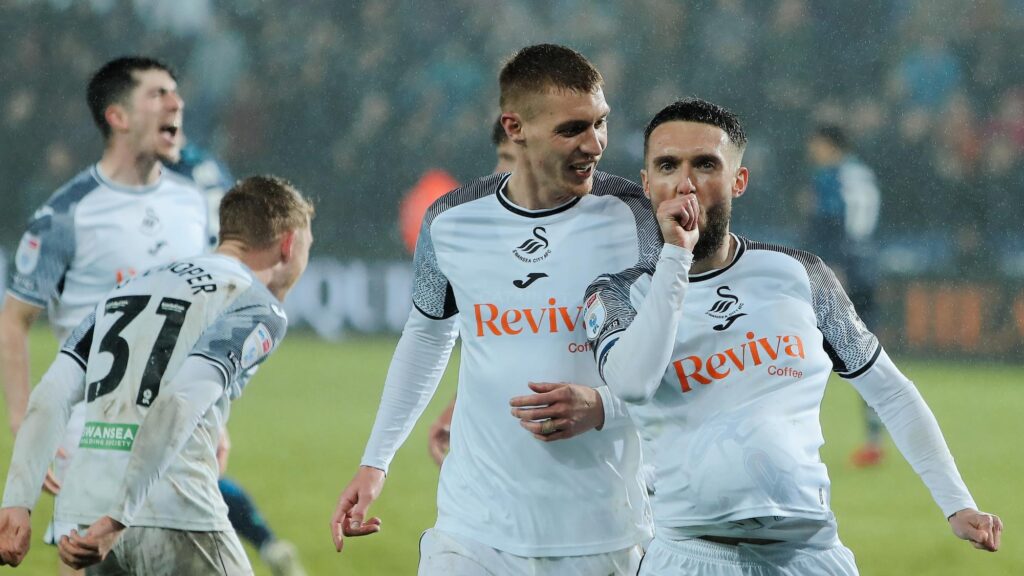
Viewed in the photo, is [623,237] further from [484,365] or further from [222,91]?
[222,91]

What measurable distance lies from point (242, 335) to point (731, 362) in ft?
4.02

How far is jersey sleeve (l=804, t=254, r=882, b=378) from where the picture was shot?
307 cm

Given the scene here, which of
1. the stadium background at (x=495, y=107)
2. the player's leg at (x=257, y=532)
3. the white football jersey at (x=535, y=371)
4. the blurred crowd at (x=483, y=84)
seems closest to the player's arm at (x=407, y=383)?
the white football jersey at (x=535, y=371)

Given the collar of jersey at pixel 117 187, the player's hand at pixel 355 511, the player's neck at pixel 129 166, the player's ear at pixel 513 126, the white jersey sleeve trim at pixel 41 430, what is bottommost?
the player's hand at pixel 355 511

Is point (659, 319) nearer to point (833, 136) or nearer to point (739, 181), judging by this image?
point (739, 181)

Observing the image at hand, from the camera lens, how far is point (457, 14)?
55.7 feet

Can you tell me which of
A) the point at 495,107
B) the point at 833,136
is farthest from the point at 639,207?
the point at 495,107

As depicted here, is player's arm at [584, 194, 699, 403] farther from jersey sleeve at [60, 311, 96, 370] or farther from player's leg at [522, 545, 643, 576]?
jersey sleeve at [60, 311, 96, 370]

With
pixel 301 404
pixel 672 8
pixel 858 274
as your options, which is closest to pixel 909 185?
pixel 672 8

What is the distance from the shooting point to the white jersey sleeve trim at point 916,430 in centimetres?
308

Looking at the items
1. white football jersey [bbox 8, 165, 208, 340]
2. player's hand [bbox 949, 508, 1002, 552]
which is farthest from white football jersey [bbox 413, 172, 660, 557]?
white football jersey [bbox 8, 165, 208, 340]

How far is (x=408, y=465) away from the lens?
894 centimetres

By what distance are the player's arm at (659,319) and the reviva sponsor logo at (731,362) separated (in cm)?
14

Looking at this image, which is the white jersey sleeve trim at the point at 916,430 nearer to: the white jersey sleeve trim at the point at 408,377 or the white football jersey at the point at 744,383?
the white football jersey at the point at 744,383
